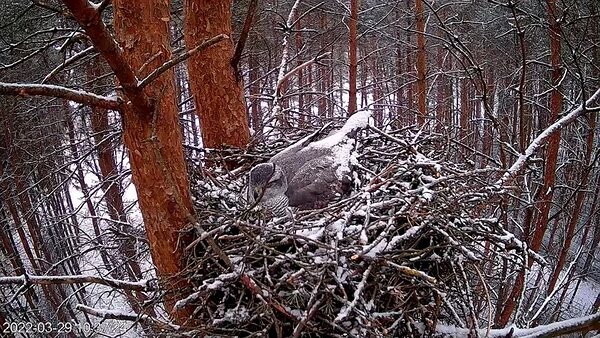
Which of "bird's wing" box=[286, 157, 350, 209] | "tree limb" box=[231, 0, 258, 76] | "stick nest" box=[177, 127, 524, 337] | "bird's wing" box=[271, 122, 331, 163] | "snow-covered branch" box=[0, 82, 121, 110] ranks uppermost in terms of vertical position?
"tree limb" box=[231, 0, 258, 76]

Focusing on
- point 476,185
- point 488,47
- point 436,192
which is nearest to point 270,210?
point 436,192

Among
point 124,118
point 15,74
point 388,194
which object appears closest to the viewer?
point 124,118

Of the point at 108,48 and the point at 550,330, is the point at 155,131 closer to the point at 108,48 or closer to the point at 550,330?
the point at 108,48

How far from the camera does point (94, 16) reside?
1.47 metres

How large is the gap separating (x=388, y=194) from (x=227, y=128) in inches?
58.7

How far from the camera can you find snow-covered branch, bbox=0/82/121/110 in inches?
60.1

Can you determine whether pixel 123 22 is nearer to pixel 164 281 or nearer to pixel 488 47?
pixel 164 281

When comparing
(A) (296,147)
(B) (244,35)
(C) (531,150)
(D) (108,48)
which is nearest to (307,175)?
(A) (296,147)

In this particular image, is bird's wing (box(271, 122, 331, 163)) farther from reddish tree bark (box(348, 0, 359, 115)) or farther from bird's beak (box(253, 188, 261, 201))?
reddish tree bark (box(348, 0, 359, 115))

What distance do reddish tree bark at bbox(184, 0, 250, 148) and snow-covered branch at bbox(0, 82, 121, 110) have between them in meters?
1.65

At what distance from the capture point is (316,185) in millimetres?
2623

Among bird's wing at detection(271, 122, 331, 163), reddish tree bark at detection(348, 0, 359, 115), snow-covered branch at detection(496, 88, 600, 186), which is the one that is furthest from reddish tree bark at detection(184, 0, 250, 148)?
reddish tree bark at detection(348, 0, 359, 115)

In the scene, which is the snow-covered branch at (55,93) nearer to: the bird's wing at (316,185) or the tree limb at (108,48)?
the tree limb at (108,48)

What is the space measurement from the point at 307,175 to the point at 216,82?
4.00 feet
